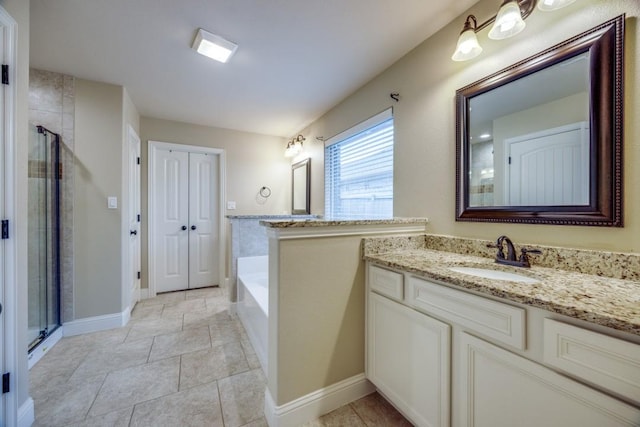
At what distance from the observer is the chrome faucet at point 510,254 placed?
4.06 ft

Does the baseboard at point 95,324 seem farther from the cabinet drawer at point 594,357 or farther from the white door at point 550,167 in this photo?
the white door at point 550,167

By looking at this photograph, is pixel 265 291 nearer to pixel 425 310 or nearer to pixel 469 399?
pixel 425 310

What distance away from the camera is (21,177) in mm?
1258

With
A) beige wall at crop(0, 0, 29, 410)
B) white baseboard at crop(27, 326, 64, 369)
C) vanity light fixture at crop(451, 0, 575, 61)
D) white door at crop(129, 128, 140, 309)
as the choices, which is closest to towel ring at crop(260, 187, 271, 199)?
white door at crop(129, 128, 140, 309)

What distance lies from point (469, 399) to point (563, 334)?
48 cm

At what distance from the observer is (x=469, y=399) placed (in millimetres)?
998

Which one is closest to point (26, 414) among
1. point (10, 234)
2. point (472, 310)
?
point (10, 234)

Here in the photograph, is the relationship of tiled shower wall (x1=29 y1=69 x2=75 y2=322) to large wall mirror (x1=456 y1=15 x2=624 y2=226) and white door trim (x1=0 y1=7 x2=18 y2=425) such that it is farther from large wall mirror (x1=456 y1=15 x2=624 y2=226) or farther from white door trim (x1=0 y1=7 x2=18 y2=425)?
large wall mirror (x1=456 y1=15 x2=624 y2=226)

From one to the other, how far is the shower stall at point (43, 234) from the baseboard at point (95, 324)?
0.34ft

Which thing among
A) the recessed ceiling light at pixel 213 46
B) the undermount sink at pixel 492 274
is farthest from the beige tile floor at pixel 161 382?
the recessed ceiling light at pixel 213 46

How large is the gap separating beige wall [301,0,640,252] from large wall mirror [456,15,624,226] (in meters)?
0.04

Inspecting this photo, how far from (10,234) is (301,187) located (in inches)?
114

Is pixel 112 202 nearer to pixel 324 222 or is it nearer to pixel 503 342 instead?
pixel 324 222

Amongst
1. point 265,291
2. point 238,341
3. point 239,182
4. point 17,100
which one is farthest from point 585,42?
point 239,182
